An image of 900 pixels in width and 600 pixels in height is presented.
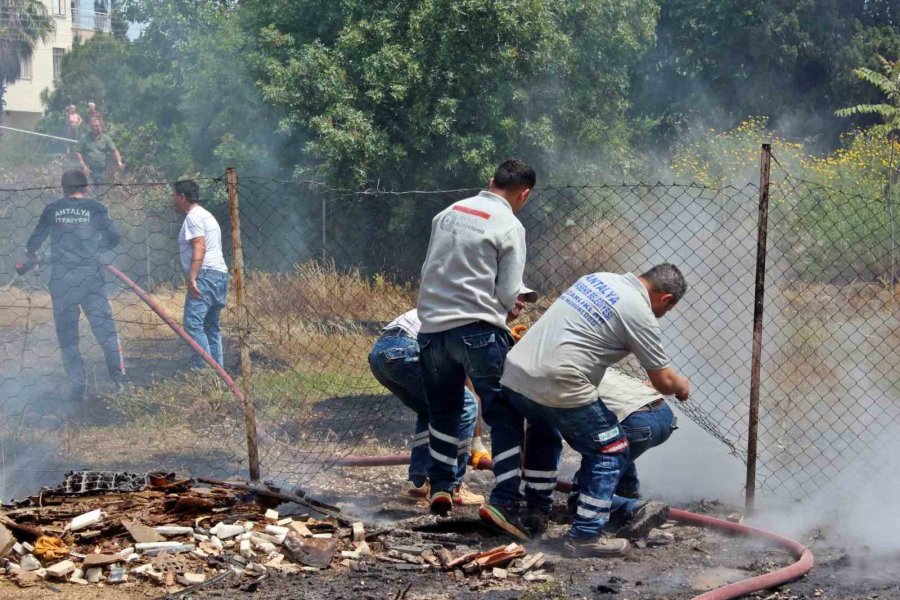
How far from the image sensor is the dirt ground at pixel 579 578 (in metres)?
4.09

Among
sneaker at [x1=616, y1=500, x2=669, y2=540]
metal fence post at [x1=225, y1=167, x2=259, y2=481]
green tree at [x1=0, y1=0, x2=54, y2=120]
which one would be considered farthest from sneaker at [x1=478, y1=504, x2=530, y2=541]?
green tree at [x1=0, y1=0, x2=54, y2=120]

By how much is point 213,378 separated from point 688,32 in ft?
55.6

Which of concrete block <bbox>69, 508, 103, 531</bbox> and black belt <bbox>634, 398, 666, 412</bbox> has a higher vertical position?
black belt <bbox>634, 398, 666, 412</bbox>

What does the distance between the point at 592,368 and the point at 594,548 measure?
901 mm

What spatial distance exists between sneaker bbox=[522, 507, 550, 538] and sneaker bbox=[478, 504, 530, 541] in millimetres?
56

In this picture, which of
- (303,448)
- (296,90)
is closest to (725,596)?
(303,448)

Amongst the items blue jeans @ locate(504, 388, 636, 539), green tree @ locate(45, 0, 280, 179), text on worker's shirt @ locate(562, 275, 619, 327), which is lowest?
blue jeans @ locate(504, 388, 636, 539)

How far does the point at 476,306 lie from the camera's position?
4.83 m

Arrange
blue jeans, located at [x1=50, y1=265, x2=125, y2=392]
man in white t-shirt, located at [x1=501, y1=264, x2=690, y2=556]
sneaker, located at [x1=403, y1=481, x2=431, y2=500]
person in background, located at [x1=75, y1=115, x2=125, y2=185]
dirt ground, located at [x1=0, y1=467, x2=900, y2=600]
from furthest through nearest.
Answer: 1. person in background, located at [x1=75, y1=115, x2=125, y2=185]
2. blue jeans, located at [x1=50, y1=265, x2=125, y2=392]
3. sneaker, located at [x1=403, y1=481, x2=431, y2=500]
4. man in white t-shirt, located at [x1=501, y1=264, x2=690, y2=556]
5. dirt ground, located at [x1=0, y1=467, x2=900, y2=600]

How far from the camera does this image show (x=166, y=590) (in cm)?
411

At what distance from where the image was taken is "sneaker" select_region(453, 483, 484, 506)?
5.46m

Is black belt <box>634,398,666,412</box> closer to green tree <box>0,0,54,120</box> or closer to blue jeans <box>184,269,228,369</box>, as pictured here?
blue jeans <box>184,269,228,369</box>

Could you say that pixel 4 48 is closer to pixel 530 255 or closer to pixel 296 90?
pixel 296 90

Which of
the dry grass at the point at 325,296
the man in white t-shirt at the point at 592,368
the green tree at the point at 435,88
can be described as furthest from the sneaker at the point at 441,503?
the green tree at the point at 435,88
